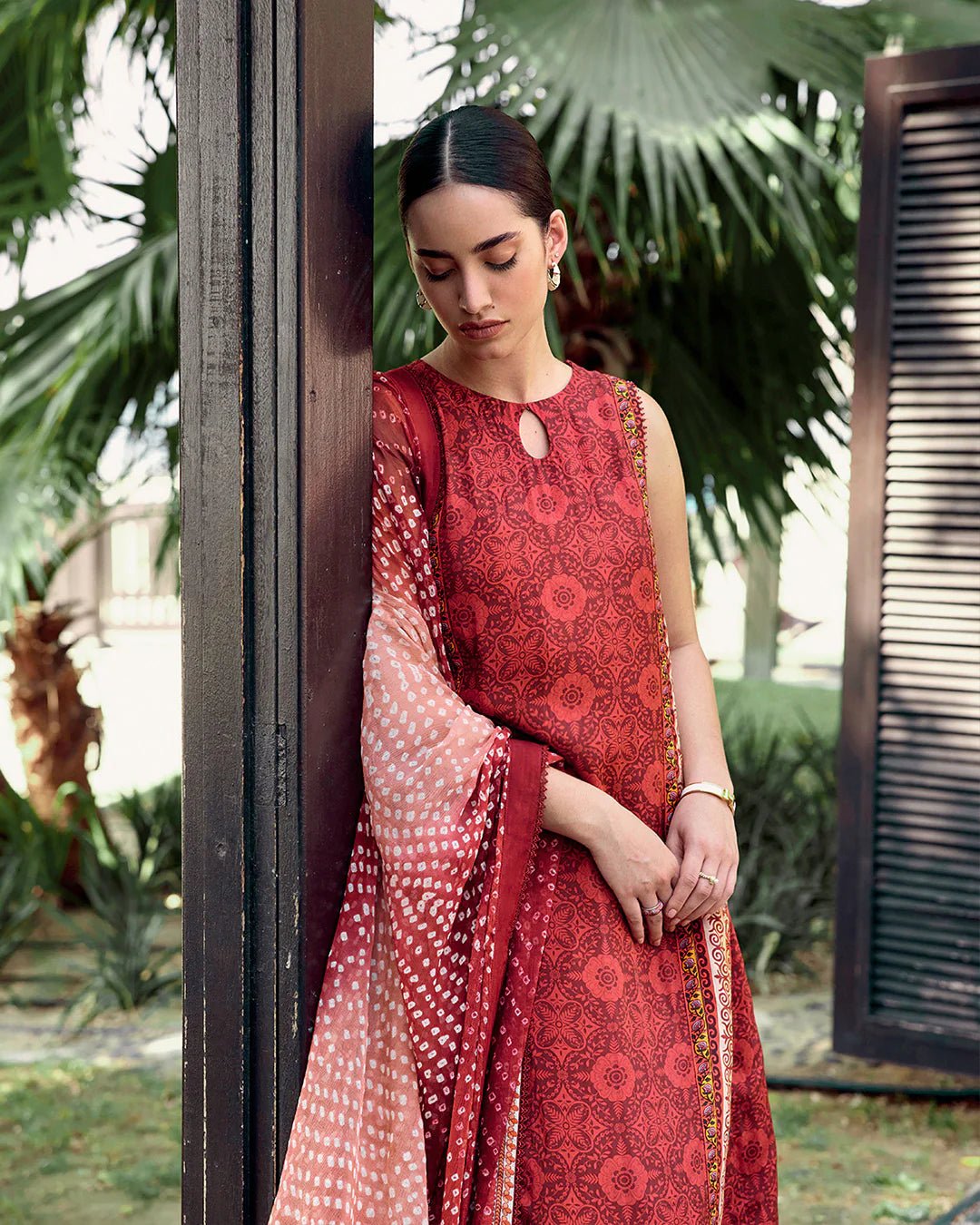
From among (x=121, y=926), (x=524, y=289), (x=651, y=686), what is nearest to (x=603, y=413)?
(x=524, y=289)

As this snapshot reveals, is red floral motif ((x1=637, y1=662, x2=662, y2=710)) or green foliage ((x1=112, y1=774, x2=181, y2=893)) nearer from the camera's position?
red floral motif ((x1=637, y1=662, x2=662, y2=710))

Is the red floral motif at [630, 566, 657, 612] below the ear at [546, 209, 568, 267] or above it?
below

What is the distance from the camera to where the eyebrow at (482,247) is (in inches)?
47.0

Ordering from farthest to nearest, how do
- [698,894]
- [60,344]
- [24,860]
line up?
[24,860], [60,344], [698,894]

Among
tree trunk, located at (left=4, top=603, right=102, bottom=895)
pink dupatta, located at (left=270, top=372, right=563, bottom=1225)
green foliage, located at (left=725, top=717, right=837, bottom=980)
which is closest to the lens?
pink dupatta, located at (left=270, top=372, right=563, bottom=1225)

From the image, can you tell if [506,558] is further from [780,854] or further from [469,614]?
[780,854]

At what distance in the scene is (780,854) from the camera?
4.67 meters

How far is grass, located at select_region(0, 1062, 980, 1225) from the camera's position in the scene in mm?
2797

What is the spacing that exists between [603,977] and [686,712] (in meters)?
0.29

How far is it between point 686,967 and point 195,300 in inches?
30.4

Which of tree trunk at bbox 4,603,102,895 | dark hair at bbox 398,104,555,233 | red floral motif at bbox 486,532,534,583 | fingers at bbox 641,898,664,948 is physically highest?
dark hair at bbox 398,104,555,233

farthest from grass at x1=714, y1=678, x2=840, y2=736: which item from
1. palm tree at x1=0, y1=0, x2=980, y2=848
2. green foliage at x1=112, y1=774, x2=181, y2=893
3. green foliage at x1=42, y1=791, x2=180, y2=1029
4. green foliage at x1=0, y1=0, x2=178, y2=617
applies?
green foliage at x1=0, y1=0, x2=178, y2=617

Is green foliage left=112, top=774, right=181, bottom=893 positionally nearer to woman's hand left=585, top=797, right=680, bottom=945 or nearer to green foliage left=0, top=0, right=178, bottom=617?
green foliage left=0, top=0, right=178, bottom=617

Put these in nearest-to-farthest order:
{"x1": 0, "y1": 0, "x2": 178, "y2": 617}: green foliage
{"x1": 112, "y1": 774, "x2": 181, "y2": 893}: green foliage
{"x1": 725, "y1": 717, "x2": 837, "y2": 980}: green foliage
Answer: {"x1": 0, "y1": 0, "x2": 178, "y2": 617}: green foliage → {"x1": 725, "y1": 717, "x2": 837, "y2": 980}: green foliage → {"x1": 112, "y1": 774, "x2": 181, "y2": 893}: green foliage
